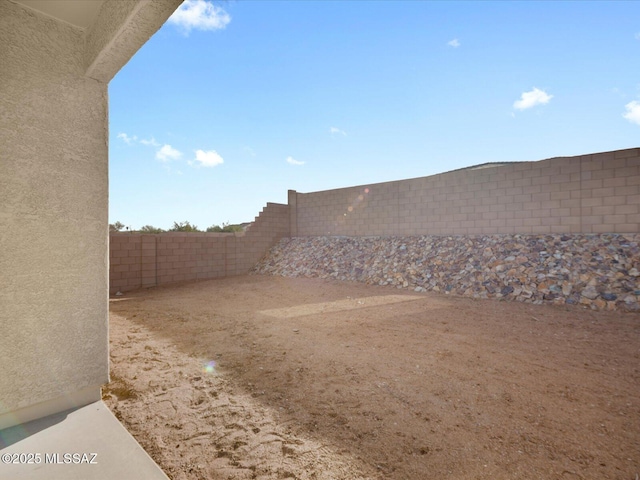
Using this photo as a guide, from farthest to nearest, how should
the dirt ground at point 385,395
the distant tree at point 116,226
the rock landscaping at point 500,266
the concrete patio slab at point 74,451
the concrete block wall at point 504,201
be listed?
the distant tree at point 116,226 < the concrete block wall at point 504,201 < the rock landscaping at point 500,266 < the dirt ground at point 385,395 < the concrete patio slab at point 74,451

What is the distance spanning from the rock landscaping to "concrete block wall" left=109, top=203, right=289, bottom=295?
1479 mm

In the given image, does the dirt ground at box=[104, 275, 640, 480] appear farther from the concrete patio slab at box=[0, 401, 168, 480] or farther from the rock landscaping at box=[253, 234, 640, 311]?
the rock landscaping at box=[253, 234, 640, 311]

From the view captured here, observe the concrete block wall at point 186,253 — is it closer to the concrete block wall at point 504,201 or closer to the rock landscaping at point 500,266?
the rock landscaping at point 500,266

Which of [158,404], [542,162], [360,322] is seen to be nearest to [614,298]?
[542,162]

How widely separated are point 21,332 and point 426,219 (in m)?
10.4

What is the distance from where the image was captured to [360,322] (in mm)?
5141

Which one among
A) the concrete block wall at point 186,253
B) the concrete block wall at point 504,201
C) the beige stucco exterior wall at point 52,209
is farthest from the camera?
the concrete block wall at point 186,253

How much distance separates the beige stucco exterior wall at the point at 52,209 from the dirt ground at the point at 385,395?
644mm

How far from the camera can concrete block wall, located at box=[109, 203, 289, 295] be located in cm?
888

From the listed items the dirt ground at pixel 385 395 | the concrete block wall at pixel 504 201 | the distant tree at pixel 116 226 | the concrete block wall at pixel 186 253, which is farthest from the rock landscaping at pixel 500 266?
the distant tree at pixel 116 226

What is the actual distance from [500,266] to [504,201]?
2.49 m

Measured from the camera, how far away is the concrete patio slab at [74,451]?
166 centimetres

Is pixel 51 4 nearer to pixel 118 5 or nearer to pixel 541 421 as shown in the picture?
pixel 118 5

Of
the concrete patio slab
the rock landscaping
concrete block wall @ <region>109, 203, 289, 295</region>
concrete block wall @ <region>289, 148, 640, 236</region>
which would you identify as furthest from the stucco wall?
concrete block wall @ <region>289, 148, 640, 236</region>
